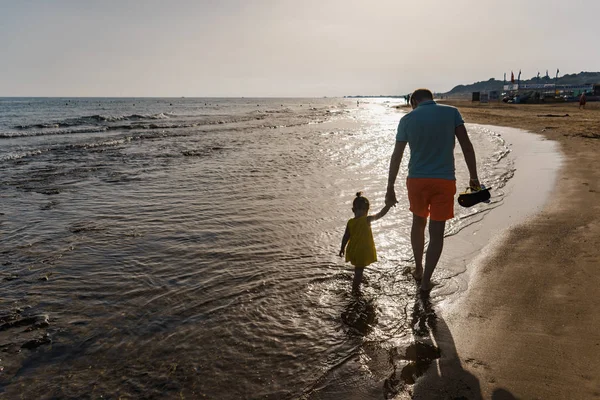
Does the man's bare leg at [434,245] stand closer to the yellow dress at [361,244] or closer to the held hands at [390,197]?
the held hands at [390,197]

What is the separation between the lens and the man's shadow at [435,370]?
104 inches

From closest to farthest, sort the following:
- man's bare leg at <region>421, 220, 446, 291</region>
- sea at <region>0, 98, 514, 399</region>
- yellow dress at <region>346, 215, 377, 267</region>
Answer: sea at <region>0, 98, 514, 399</region> → man's bare leg at <region>421, 220, 446, 291</region> → yellow dress at <region>346, 215, 377, 267</region>

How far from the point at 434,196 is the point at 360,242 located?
0.98m

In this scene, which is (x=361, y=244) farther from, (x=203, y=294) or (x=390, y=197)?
(x=203, y=294)

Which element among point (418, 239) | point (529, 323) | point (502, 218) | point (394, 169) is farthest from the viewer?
point (502, 218)

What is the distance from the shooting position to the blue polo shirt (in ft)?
12.7

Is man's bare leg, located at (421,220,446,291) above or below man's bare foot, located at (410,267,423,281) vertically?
above

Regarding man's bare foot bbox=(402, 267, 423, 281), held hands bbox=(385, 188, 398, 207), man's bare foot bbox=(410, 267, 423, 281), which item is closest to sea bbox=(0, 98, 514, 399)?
man's bare foot bbox=(402, 267, 423, 281)

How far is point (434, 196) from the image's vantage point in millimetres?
4031

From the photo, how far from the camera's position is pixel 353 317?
Result: 12.3 ft

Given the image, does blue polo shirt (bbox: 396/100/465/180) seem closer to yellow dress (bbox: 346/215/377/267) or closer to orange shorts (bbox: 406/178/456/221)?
orange shorts (bbox: 406/178/456/221)

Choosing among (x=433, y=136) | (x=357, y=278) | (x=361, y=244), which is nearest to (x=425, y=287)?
(x=357, y=278)

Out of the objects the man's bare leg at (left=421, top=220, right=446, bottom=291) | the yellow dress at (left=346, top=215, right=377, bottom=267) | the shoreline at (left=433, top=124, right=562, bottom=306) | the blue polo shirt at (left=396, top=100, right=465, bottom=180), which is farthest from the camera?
the shoreline at (left=433, top=124, right=562, bottom=306)

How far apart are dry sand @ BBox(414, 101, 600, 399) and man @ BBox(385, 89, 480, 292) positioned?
0.81m
